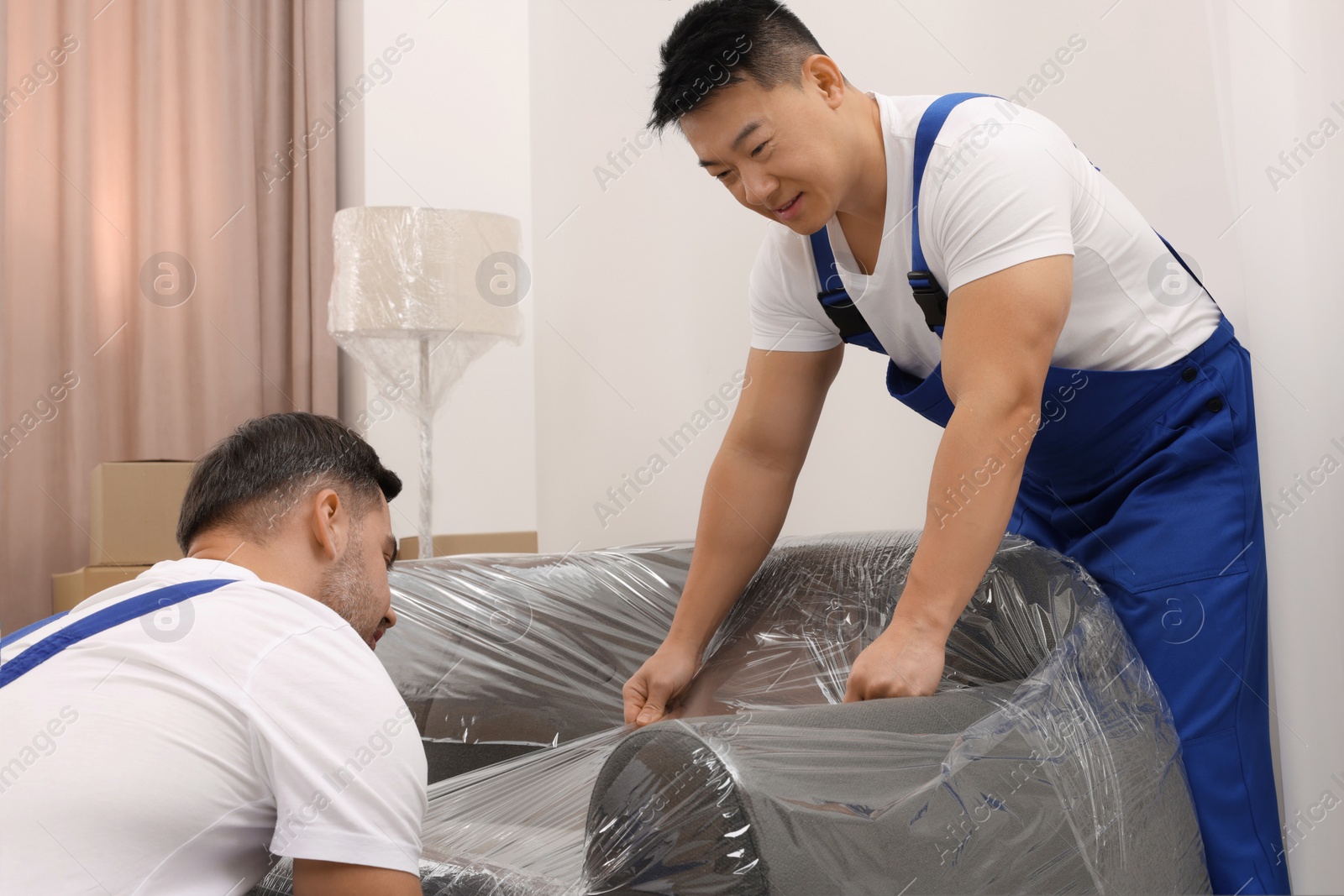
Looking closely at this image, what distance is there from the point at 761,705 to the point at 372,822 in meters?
0.57

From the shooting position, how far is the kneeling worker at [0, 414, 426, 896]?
2.19 feet

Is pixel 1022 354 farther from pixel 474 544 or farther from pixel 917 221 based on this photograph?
pixel 474 544

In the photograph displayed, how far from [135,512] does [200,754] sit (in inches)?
70.0

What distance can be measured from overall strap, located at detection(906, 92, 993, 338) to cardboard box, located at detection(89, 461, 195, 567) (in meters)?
1.73

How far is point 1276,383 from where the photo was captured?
95cm

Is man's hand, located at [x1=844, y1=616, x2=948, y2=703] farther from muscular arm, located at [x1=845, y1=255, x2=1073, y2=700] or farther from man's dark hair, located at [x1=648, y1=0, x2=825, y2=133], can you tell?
man's dark hair, located at [x1=648, y1=0, x2=825, y2=133]

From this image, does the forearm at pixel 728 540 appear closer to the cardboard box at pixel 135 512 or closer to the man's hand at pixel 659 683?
the man's hand at pixel 659 683

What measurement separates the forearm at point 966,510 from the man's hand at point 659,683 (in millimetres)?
377

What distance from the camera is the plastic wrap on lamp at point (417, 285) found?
2.42 m

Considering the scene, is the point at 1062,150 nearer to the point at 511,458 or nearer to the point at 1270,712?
the point at 1270,712

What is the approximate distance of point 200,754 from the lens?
69 cm

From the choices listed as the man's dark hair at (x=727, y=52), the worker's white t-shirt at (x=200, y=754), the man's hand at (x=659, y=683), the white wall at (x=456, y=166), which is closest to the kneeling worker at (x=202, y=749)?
the worker's white t-shirt at (x=200, y=754)

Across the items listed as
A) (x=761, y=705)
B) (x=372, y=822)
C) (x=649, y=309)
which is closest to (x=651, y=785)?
(x=372, y=822)

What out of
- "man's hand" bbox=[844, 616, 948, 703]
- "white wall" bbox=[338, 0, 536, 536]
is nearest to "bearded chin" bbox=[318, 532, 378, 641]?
"man's hand" bbox=[844, 616, 948, 703]
